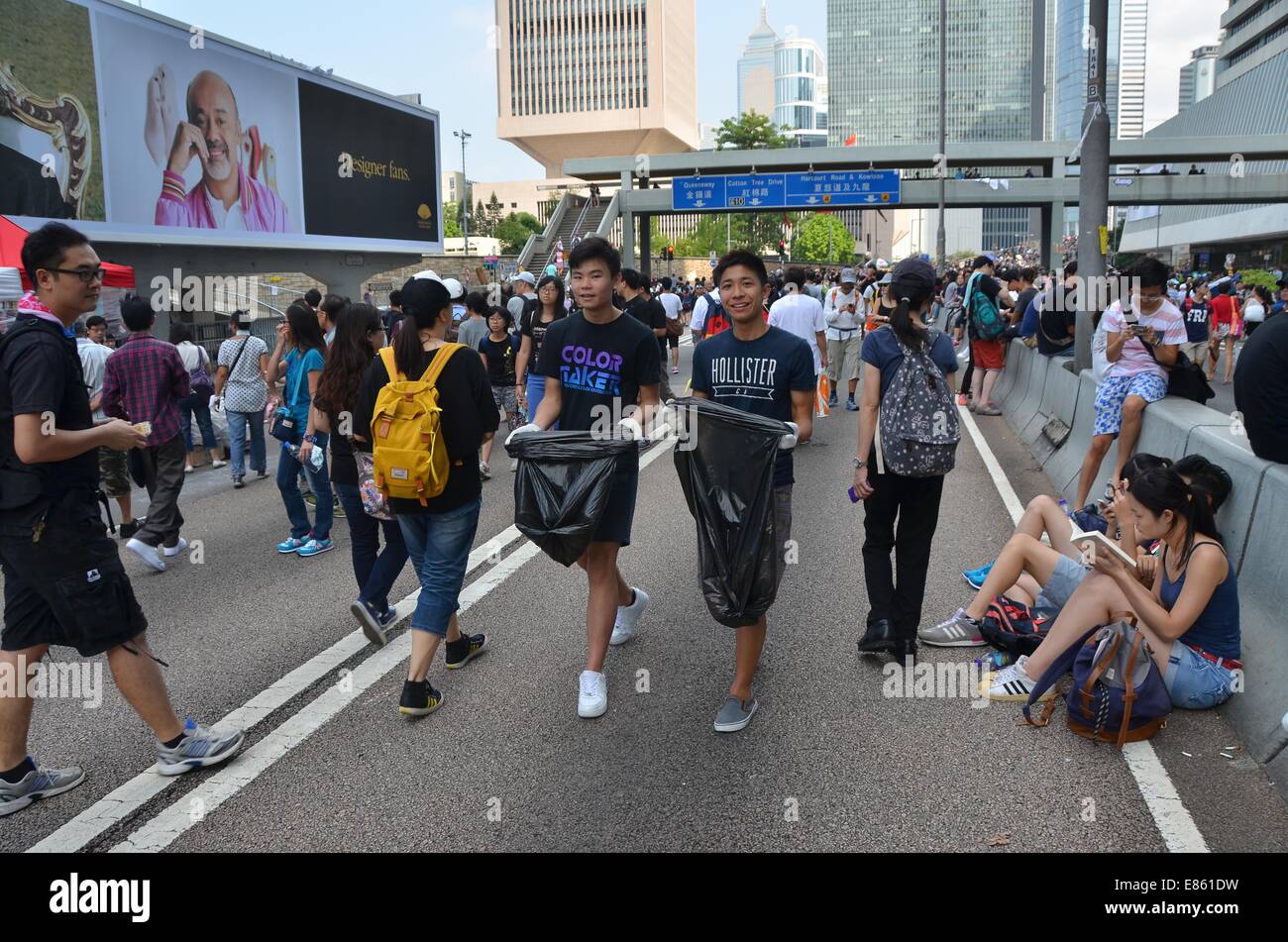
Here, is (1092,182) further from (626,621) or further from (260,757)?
(260,757)

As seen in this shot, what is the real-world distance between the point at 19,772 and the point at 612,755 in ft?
7.41

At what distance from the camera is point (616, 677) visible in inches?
201

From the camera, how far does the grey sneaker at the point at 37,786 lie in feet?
12.7

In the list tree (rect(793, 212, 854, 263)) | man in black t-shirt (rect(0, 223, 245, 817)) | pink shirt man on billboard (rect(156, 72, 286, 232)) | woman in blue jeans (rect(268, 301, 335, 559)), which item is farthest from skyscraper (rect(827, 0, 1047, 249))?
man in black t-shirt (rect(0, 223, 245, 817))

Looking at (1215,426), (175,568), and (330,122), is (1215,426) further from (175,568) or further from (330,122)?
(330,122)

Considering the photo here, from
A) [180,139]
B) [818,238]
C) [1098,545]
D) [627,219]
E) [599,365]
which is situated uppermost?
[818,238]

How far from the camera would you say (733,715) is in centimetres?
443

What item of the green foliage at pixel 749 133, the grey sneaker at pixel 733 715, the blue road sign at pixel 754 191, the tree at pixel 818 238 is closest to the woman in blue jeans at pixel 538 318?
the grey sneaker at pixel 733 715

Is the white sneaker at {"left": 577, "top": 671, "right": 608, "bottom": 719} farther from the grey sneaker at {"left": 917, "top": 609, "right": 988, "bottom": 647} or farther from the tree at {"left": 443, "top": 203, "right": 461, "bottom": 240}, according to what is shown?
the tree at {"left": 443, "top": 203, "right": 461, "bottom": 240}

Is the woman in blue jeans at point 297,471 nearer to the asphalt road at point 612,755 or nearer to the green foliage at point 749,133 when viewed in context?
the asphalt road at point 612,755

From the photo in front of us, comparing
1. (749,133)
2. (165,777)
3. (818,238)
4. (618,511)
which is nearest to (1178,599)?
(618,511)
